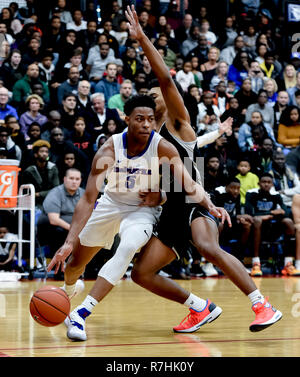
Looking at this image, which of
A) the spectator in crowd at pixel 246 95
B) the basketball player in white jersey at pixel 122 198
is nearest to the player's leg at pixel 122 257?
the basketball player in white jersey at pixel 122 198

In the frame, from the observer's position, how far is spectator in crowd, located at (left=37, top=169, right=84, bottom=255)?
1074 centimetres

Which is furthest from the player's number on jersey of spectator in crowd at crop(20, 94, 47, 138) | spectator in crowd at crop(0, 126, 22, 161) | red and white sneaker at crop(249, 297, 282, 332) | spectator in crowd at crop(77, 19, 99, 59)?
spectator in crowd at crop(77, 19, 99, 59)

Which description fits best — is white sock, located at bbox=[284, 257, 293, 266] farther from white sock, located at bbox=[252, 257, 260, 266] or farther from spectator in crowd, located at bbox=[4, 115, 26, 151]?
spectator in crowd, located at bbox=[4, 115, 26, 151]

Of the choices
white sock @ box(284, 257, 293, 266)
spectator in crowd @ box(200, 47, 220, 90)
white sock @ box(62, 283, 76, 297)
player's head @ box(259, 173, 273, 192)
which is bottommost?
white sock @ box(284, 257, 293, 266)

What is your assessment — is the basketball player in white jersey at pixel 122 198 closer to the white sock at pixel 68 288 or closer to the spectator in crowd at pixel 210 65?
the white sock at pixel 68 288

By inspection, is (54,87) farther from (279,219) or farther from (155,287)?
(155,287)

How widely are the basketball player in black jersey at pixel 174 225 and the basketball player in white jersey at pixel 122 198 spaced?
0.50 ft

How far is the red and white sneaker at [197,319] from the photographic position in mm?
5848

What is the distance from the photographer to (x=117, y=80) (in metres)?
14.5

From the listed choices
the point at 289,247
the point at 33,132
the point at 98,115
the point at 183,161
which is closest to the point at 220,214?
the point at 183,161

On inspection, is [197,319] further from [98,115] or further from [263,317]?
[98,115]

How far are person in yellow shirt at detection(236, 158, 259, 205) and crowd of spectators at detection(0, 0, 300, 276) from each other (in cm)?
2

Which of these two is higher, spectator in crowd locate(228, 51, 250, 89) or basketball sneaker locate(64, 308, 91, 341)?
spectator in crowd locate(228, 51, 250, 89)
